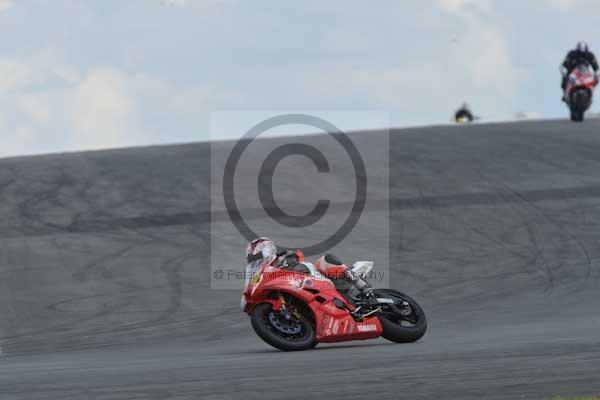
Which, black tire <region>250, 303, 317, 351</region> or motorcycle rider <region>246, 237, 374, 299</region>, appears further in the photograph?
motorcycle rider <region>246, 237, 374, 299</region>

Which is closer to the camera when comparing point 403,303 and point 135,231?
point 403,303

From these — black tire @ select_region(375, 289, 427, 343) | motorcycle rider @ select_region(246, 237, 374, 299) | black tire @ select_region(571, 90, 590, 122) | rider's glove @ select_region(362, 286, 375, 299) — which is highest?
black tire @ select_region(571, 90, 590, 122)

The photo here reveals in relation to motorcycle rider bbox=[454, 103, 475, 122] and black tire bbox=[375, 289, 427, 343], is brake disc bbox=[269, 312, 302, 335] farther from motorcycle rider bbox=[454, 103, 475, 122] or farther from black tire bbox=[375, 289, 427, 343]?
motorcycle rider bbox=[454, 103, 475, 122]

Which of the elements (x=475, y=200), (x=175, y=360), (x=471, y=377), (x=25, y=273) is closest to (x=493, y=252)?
(x=475, y=200)

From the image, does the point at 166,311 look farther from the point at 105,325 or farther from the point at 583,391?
the point at 583,391

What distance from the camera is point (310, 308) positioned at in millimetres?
10398

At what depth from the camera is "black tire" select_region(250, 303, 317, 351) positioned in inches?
400

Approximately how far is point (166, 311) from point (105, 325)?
90 centimetres

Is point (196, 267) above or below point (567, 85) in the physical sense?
below

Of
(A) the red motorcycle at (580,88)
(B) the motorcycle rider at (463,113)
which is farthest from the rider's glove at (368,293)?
(B) the motorcycle rider at (463,113)

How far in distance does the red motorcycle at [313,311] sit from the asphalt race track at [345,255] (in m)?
0.25

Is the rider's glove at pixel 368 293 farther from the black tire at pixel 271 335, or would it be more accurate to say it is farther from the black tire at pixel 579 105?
the black tire at pixel 579 105

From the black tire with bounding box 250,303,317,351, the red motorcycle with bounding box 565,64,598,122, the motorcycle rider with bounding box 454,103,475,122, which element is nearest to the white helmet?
the black tire with bounding box 250,303,317,351

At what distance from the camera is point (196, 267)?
55.0 feet
